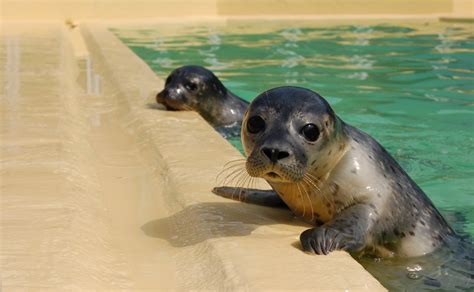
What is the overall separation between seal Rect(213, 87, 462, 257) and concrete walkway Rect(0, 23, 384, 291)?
114 mm

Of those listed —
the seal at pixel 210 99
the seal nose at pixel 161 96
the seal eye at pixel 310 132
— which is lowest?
the seal at pixel 210 99

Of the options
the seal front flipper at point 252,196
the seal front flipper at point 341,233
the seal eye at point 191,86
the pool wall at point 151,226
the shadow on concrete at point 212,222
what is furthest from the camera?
the seal eye at point 191,86

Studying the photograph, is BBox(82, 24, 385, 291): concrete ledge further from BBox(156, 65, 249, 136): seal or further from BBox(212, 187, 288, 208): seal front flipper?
BBox(156, 65, 249, 136): seal

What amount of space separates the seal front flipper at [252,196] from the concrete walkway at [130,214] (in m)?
0.04

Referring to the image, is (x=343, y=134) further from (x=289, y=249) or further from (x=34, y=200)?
(x=34, y=200)

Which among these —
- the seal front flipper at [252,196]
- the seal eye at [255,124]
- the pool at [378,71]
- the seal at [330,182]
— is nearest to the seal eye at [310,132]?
the seal at [330,182]

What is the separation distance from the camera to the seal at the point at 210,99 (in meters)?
6.16

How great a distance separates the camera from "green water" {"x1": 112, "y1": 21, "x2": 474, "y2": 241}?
5.41 meters

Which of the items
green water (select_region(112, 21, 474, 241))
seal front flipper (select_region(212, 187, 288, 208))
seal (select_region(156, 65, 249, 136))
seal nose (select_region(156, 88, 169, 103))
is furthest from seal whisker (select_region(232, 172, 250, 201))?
seal (select_region(156, 65, 249, 136))

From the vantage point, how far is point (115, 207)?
10.5 ft

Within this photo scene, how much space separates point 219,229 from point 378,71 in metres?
7.18

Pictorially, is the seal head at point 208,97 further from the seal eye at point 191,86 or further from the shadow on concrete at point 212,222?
the shadow on concrete at point 212,222

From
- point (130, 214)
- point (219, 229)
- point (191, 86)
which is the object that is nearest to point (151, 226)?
point (130, 214)

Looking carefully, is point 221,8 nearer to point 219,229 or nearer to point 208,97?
point 208,97
